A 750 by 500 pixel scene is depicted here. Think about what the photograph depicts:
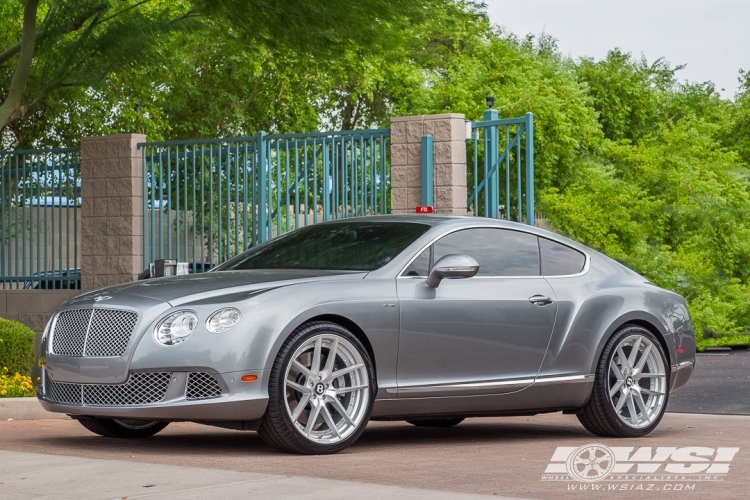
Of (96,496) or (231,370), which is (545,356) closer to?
(231,370)

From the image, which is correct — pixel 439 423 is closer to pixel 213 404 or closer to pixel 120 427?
pixel 120 427

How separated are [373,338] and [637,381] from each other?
7.85 feet

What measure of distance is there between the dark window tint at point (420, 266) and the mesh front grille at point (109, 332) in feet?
6.03

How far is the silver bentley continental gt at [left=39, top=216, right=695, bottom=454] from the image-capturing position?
7555 mm

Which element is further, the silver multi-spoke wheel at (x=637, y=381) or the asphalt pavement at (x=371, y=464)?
the silver multi-spoke wheel at (x=637, y=381)

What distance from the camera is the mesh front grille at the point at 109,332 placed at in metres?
7.68

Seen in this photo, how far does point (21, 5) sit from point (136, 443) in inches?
497

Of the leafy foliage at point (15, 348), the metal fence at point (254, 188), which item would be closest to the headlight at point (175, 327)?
the leafy foliage at point (15, 348)

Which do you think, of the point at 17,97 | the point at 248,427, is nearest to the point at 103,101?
the point at 17,97

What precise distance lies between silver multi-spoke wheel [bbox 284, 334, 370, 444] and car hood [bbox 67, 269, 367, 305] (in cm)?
45

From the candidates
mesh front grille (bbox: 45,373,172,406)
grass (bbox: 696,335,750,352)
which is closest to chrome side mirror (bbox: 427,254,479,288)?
mesh front grille (bbox: 45,373,172,406)

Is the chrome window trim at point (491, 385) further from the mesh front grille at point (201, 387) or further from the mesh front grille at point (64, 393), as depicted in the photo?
the mesh front grille at point (64, 393)

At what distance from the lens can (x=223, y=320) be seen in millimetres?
7559

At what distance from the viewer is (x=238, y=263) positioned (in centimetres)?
923
